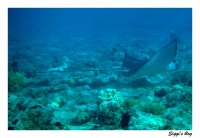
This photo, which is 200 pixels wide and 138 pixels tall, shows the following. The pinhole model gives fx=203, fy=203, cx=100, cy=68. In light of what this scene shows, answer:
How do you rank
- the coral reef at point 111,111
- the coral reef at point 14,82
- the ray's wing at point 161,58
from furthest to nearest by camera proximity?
the coral reef at point 14,82 < the ray's wing at point 161,58 < the coral reef at point 111,111

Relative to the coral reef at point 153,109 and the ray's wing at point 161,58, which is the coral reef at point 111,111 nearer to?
the coral reef at point 153,109

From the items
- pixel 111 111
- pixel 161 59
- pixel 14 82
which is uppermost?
pixel 161 59

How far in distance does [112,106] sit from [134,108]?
455 mm

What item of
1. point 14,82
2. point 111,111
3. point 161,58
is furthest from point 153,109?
point 14,82

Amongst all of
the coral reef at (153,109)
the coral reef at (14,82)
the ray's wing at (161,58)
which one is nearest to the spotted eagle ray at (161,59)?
the ray's wing at (161,58)

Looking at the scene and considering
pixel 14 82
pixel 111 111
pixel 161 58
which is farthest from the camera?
pixel 14 82

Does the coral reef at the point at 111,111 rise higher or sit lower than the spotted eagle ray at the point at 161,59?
lower

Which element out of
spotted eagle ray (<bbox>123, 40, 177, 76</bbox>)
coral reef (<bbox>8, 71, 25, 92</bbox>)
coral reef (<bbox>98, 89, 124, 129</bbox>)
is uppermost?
spotted eagle ray (<bbox>123, 40, 177, 76</bbox>)

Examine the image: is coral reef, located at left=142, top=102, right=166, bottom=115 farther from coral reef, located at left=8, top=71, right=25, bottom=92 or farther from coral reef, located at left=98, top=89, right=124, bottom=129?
coral reef, located at left=8, top=71, right=25, bottom=92

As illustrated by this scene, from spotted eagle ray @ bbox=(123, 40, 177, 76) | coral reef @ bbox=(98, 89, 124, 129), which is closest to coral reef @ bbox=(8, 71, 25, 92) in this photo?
coral reef @ bbox=(98, 89, 124, 129)

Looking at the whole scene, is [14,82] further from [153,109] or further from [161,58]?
[161,58]
